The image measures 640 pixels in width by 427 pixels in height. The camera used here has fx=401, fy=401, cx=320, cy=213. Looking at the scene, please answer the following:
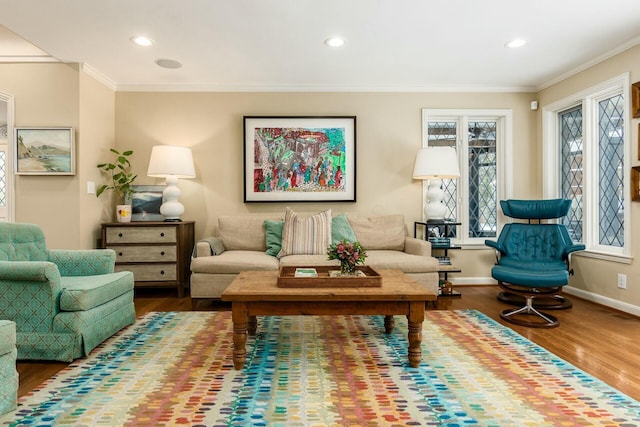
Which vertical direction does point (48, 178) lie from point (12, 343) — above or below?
above

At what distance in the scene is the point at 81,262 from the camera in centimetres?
299

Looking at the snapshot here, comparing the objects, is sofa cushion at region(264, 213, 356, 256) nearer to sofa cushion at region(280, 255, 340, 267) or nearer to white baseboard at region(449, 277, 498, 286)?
sofa cushion at region(280, 255, 340, 267)

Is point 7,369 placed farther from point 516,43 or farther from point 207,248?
point 516,43

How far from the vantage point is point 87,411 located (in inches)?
70.7

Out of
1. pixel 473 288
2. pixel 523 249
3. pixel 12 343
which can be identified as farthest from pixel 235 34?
pixel 473 288

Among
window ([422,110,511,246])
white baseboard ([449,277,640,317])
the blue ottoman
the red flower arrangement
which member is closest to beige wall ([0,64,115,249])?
the blue ottoman

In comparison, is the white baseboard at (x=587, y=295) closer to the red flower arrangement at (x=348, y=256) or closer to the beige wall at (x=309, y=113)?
the beige wall at (x=309, y=113)

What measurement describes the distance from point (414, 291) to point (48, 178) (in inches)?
148

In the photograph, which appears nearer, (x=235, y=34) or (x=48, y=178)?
(x=235, y=34)

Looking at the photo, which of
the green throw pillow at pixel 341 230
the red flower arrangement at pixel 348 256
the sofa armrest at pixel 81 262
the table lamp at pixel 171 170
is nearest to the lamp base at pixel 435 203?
the green throw pillow at pixel 341 230

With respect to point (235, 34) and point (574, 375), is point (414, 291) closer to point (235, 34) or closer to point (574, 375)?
point (574, 375)

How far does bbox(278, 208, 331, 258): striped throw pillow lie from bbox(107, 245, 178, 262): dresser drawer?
116 cm

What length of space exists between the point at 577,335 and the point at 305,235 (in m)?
2.46

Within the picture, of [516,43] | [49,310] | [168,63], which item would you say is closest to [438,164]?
[516,43]
